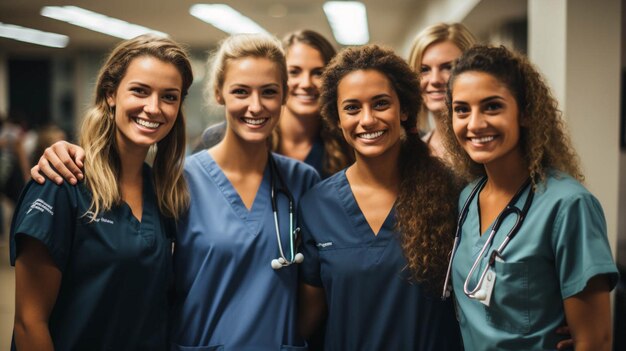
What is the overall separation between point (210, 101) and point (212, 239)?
55 centimetres

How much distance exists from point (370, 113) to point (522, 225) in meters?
0.49

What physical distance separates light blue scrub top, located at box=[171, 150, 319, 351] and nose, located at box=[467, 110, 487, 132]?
576 millimetres

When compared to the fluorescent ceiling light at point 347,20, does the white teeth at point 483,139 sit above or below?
below

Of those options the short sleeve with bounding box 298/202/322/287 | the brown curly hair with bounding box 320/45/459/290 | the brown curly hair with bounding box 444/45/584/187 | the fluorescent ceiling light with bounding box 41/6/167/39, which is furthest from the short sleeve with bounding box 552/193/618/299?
the fluorescent ceiling light with bounding box 41/6/167/39

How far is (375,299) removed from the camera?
141 cm

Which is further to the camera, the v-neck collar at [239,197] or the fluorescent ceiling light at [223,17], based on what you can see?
the fluorescent ceiling light at [223,17]

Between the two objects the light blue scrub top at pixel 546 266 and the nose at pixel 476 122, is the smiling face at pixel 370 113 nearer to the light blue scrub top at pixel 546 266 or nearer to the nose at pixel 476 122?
the nose at pixel 476 122

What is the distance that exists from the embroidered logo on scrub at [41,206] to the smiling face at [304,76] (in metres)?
1.04

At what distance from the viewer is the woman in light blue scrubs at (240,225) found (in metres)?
1.46

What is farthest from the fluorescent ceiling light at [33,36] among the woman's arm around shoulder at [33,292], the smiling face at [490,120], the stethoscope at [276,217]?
the smiling face at [490,120]

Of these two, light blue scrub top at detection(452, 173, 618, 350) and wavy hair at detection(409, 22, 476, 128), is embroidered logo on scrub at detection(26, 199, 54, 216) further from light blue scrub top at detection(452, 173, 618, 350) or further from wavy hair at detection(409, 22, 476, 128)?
wavy hair at detection(409, 22, 476, 128)

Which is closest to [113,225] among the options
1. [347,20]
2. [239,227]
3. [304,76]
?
[239,227]

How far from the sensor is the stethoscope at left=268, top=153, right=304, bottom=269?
1479 mm

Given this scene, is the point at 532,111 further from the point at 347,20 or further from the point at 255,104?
the point at 347,20
